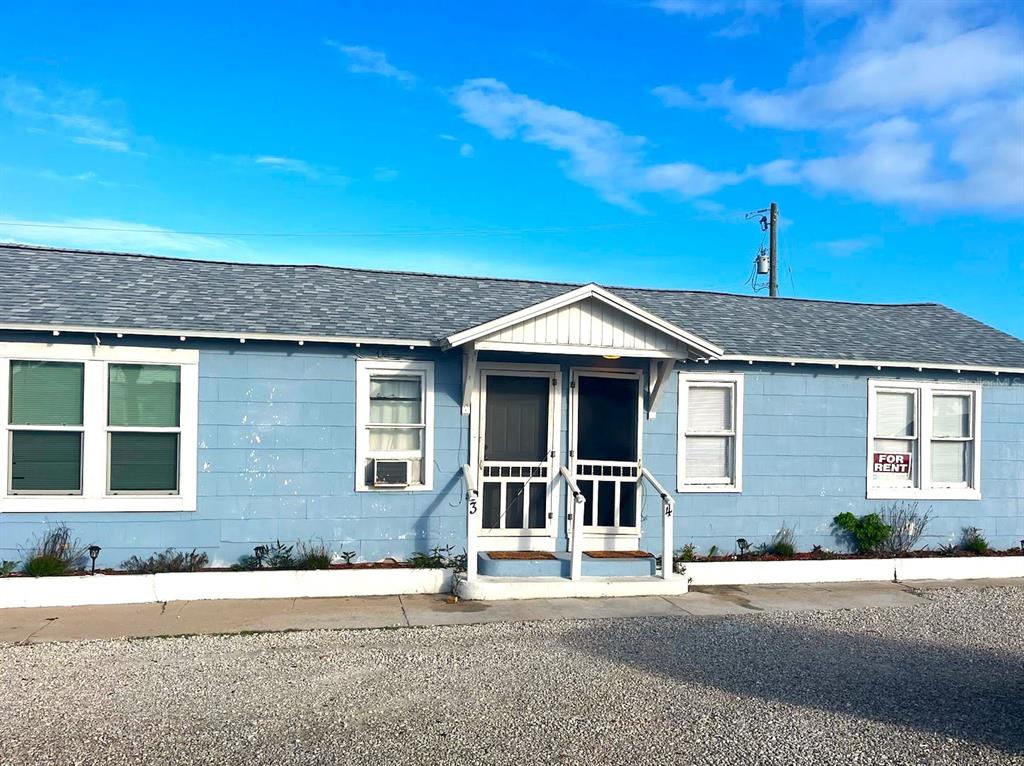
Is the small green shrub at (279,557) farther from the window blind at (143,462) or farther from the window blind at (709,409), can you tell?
the window blind at (709,409)

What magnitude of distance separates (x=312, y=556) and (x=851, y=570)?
6.47m

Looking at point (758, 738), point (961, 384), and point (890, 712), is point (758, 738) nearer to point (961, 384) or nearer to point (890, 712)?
point (890, 712)

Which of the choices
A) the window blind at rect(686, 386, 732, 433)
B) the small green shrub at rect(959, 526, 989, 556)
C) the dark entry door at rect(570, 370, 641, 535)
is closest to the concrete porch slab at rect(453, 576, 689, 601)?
the dark entry door at rect(570, 370, 641, 535)

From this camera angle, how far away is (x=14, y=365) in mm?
8812

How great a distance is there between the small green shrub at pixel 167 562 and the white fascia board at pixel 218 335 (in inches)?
91.2

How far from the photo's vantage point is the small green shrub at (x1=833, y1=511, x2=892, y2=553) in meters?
11.0

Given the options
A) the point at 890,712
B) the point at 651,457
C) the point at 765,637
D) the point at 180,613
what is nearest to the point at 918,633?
the point at 765,637

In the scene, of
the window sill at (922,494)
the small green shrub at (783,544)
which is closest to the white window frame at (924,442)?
the window sill at (922,494)

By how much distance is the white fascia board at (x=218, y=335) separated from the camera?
8664 millimetres

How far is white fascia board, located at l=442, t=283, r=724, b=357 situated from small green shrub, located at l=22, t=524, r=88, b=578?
4376mm

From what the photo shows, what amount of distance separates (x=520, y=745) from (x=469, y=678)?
132 cm

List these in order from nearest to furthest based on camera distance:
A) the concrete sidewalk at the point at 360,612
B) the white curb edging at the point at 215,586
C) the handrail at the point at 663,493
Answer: the concrete sidewalk at the point at 360,612 → the white curb edging at the point at 215,586 → the handrail at the point at 663,493

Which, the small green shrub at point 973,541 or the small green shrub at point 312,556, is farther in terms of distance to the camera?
the small green shrub at point 973,541

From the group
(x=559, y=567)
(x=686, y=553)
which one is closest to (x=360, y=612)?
(x=559, y=567)
